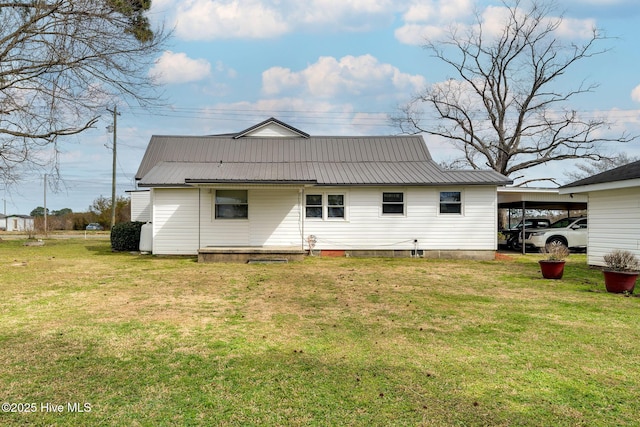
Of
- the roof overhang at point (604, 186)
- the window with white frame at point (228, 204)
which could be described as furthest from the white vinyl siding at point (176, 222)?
the roof overhang at point (604, 186)

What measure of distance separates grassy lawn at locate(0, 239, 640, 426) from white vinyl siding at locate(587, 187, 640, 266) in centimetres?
352

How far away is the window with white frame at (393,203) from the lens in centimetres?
1528

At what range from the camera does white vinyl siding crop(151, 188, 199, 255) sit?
1486 cm

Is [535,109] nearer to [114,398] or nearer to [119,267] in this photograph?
[119,267]

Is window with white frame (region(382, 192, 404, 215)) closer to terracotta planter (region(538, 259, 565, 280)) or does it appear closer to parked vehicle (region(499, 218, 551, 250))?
terracotta planter (region(538, 259, 565, 280))

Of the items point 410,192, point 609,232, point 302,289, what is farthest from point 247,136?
point 609,232

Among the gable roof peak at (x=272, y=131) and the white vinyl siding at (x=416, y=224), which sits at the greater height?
the gable roof peak at (x=272, y=131)

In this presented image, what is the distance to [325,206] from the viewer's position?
1523 cm

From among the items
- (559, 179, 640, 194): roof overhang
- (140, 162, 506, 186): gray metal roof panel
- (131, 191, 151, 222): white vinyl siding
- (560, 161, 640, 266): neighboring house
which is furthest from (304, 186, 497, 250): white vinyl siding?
(131, 191, 151, 222): white vinyl siding

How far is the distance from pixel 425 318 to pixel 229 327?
297 centimetres

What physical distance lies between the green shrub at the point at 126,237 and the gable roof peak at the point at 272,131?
20.4ft

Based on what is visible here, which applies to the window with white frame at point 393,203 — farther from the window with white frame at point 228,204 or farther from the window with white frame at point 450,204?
the window with white frame at point 228,204

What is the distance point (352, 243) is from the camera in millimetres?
15203

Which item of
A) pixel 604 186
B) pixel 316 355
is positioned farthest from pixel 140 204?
pixel 604 186
